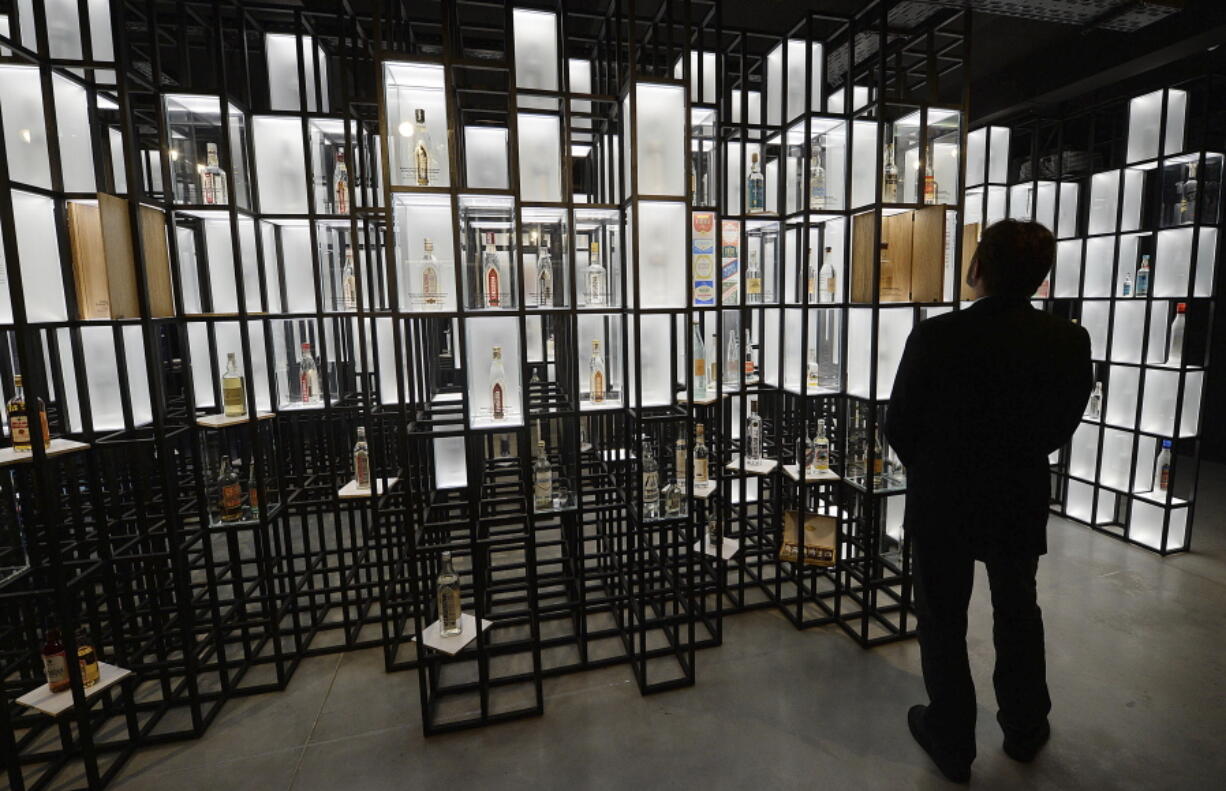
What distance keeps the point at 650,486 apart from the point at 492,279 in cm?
117

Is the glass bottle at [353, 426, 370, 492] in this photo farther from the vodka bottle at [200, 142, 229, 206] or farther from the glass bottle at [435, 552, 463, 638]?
the vodka bottle at [200, 142, 229, 206]

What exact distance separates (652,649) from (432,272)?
196 centimetres

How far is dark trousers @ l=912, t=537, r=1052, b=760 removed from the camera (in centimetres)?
197

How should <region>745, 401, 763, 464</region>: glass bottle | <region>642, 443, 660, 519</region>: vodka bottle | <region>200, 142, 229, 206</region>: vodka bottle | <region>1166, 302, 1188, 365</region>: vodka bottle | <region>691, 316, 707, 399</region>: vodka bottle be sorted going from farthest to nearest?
<region>1166, 302, 1188, 365</region>: vodka bottle, <region>745, 401, 763, 464</region>: glass bottle, <region>691, 316, 707, 399</region>: vodka bottle, <region>642, 443, 660, 519</region>: vodka bottle, <region>200, 142, 229, 206</region>: vodka bottle

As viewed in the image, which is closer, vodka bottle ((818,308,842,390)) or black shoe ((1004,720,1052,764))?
black shoe ((1004,720,1052,764))

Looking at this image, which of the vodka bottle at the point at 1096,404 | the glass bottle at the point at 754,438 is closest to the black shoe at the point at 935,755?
the glass bottle at the point at 754,438

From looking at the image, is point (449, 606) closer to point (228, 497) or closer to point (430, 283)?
point (228, 497)

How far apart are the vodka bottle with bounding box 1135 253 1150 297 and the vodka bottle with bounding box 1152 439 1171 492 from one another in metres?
1.00

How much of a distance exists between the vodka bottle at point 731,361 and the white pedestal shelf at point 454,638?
171cm

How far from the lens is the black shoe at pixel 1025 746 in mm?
2113

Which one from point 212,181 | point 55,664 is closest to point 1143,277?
point 212,181

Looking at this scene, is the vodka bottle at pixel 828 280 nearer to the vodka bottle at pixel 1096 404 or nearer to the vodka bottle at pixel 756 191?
the vodka bottle at pixel 756 191

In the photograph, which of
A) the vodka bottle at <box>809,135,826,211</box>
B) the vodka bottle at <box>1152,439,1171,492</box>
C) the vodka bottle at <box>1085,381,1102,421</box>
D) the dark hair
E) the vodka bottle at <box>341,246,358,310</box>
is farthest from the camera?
the vodka bottle at <box>1085,381,1102,421</box>

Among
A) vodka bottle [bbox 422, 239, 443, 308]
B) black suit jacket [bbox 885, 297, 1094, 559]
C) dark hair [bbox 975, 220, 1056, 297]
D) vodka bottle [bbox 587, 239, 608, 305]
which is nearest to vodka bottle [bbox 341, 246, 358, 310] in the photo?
vodka bottle [bbox 422, 239, 443, 308]
